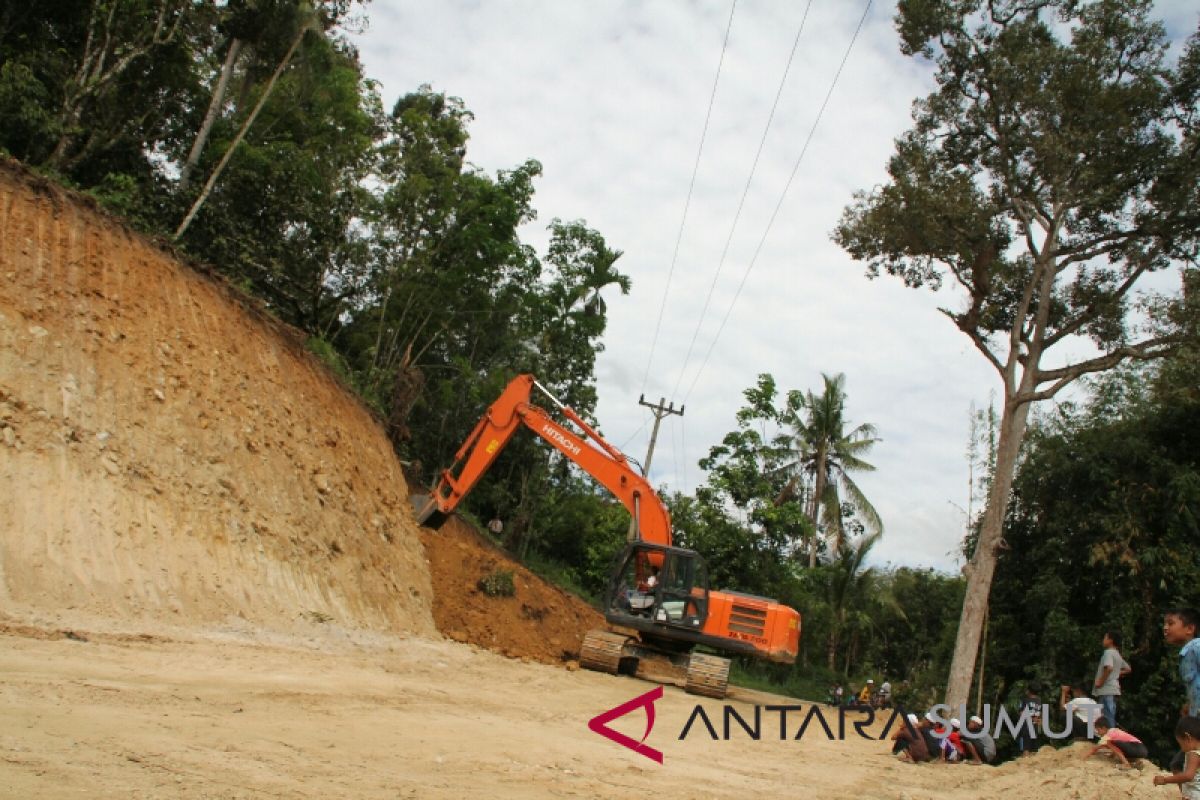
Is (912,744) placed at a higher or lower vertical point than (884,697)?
higher

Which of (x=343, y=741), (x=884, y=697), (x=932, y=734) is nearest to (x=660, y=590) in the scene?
(x=932, y=734)

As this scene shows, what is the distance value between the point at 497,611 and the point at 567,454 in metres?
3.31

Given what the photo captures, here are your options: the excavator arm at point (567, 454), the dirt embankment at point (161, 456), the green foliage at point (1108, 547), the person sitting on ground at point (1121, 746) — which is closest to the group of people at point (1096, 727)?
the person sitting on ground at point (1121, 746)

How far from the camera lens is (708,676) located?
15.2 metres

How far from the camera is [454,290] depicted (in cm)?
2645

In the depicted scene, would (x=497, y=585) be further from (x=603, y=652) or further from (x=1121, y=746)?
(x=1121, y=746)

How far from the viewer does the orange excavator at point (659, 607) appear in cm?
1540

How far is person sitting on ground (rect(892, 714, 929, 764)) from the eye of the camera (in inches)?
383

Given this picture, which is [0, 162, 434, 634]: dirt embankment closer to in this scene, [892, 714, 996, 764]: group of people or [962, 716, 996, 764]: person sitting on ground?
[892, 714, 996, 764]: group of people

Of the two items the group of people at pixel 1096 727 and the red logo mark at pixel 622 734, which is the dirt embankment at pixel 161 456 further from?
the group of people at pixel 1096 727

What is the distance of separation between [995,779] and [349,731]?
19.7ft

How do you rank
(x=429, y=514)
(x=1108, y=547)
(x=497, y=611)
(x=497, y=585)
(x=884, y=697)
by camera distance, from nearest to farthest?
1. (x=1108, y=547)
2. (x=497, y=611)
3. (x=429, y=514)
4. (x=497, y=585)
5. (x=884, y=697)

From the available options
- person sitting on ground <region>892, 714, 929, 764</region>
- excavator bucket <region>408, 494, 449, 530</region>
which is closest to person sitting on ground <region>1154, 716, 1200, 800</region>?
person sitting on ground <region>892, 714, 929, 764</region>

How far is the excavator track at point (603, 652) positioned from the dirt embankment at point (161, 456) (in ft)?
8.93
